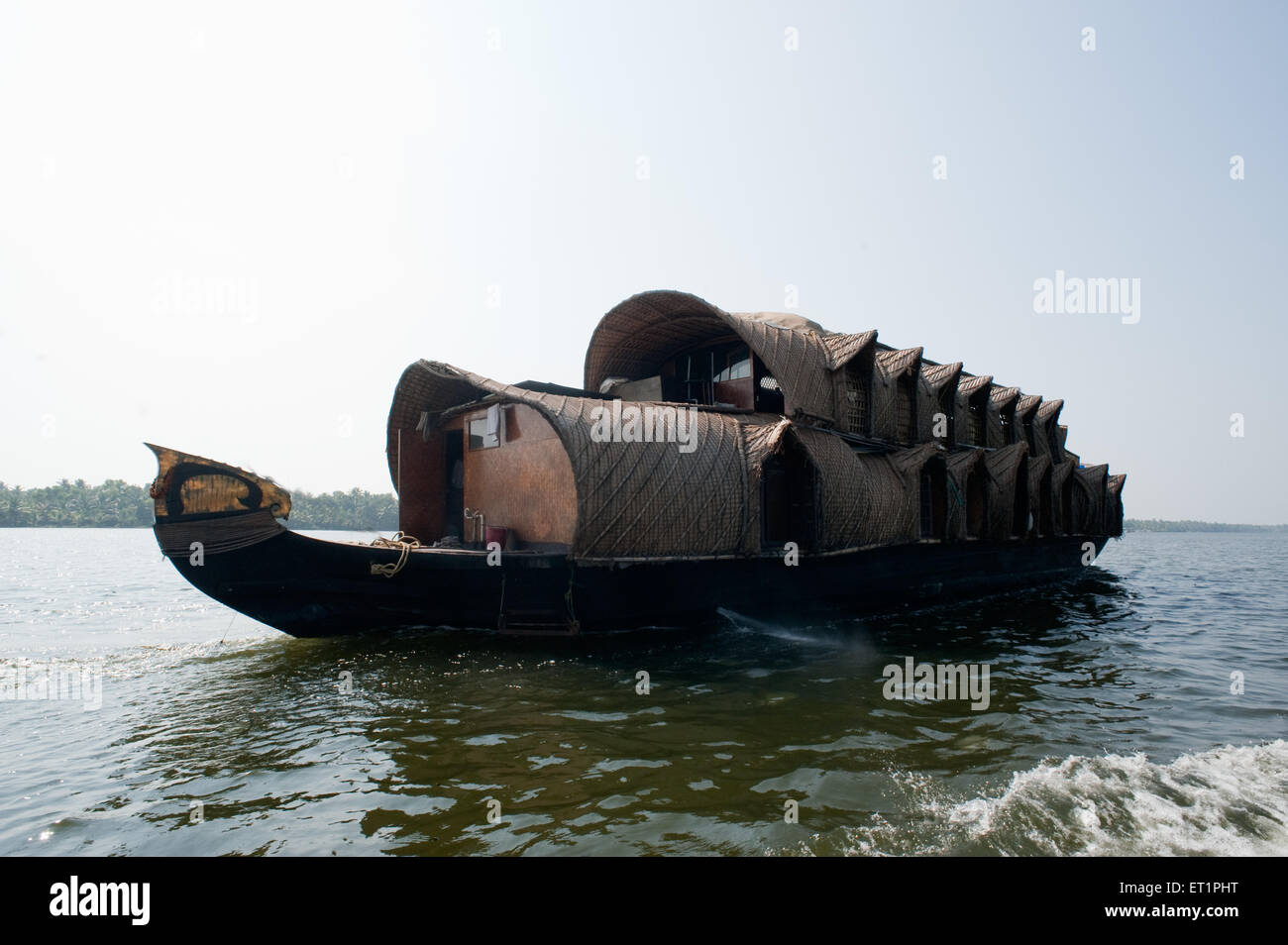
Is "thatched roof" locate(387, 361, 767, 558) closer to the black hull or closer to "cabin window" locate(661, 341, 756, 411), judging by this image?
the black hull

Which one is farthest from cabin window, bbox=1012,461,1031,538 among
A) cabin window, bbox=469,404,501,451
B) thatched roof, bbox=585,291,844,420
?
cabin window, bbox=469,404,501,451

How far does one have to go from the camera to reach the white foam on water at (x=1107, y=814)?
3.82 meters

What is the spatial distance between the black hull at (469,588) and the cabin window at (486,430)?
9.82 feet

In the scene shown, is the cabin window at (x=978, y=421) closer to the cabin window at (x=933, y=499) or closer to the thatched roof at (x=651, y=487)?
the cabin window at (x=933, y=499)

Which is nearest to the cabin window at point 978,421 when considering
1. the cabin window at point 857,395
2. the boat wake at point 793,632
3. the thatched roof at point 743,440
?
the thatched roof at point 743,440

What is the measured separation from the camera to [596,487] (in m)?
8.66

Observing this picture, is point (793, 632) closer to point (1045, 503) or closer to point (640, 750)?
point (640, 750)

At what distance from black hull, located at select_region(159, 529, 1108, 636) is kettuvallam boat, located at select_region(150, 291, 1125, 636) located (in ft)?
0.09

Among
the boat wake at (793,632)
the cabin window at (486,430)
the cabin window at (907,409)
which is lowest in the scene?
the boat wake at (793,632)

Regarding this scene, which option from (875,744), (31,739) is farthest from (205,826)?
(875,744)

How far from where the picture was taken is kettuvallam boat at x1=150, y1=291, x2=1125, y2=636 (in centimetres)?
841

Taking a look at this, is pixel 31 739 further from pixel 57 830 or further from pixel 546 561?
pixel 546 561

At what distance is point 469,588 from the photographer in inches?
345

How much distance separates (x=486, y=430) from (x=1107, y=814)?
9.68 meters
